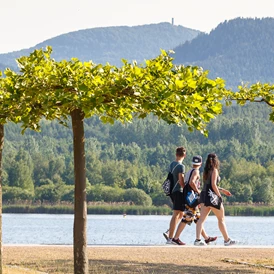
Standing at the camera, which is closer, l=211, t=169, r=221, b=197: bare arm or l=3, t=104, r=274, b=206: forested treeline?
l=211, t=169, r=221, b=197: bare arm

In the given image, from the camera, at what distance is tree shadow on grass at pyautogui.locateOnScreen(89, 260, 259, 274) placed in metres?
12.8

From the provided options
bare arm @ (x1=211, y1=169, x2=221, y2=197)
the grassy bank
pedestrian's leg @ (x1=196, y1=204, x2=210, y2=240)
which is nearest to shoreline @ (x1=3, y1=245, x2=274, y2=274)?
pedestrian's leg @ (x1=196, y1=204, x2=210, y2=240)

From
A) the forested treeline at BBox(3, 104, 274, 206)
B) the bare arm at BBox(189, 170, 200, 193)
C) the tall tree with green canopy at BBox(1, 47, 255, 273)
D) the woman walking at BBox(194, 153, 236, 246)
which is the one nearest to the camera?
the tall tree with green canopy at BBox(1, 47, 255, 273)

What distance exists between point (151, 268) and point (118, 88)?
3.82 m

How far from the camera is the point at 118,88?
33.3 ft

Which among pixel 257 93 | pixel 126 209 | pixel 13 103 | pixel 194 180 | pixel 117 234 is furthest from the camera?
pixel 126 209

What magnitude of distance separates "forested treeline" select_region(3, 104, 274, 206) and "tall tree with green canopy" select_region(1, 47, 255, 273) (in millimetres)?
104939

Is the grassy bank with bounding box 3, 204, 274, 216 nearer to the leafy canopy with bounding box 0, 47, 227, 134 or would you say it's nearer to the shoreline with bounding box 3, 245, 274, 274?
the shoreline with bounding box 3, 245, 274, 274

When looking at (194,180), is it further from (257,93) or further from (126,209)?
(126,209)

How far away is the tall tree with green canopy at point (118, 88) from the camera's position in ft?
32.7

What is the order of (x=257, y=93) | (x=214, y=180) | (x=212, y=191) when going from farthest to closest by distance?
(x=212, y=191) < (x=214, y=180) < (x=257, y=93)

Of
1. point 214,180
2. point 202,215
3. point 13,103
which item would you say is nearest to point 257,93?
point 214,180

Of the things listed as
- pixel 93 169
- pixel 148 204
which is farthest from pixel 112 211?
pixel 93 169

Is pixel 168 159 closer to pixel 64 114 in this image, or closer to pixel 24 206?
pixel 24 206
